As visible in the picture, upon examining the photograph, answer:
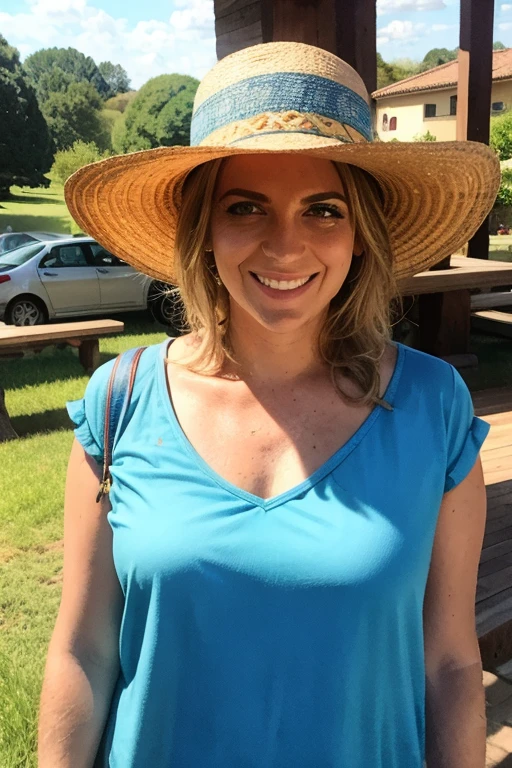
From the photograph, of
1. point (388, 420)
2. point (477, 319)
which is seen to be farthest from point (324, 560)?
point (477, 319)

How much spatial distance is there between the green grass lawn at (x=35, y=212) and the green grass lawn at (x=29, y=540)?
2492cm

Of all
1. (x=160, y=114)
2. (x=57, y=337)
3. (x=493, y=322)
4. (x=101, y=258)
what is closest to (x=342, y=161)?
(x=57, y=337)

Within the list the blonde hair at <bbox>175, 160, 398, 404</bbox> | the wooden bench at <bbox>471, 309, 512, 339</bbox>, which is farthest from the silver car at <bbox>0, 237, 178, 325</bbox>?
the blonde hair at <bbox>175, 160, 398, 404</bbox>

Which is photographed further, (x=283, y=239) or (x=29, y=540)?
(x=29, y=540)

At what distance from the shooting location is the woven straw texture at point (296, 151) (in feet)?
4.16

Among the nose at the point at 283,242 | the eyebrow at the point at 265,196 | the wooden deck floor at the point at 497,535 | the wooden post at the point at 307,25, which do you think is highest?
the wooden post at the point at 307,25

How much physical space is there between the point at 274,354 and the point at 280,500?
33 centimetres

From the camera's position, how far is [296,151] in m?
1.20

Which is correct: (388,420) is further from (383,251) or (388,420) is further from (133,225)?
(133,225)

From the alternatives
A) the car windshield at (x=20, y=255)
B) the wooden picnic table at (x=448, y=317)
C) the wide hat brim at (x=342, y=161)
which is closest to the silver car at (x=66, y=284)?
the car windshield at (x=20, y=255)

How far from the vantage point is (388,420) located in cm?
129

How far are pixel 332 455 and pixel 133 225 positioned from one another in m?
0.79

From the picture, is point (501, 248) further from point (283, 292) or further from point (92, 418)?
point (92, 418)

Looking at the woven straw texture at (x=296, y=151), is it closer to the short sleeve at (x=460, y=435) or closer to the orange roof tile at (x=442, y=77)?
the short sleeve at (x=460, y=435)
